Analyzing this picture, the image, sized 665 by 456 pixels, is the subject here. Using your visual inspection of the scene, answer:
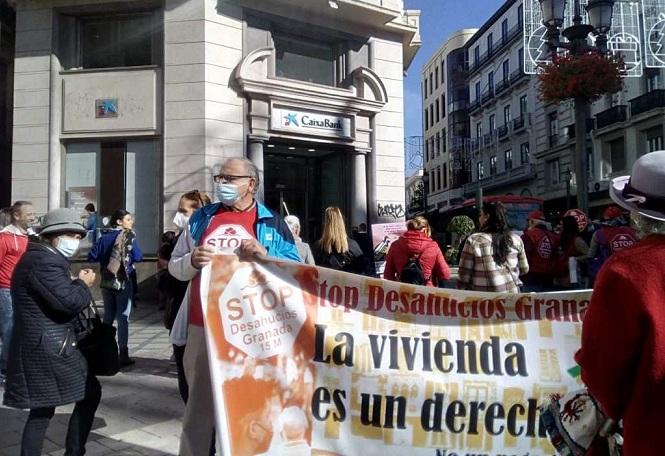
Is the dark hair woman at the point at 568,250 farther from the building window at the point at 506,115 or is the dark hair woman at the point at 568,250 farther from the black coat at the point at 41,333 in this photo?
the building window at the point at 506,115

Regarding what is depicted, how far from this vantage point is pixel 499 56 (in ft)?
171

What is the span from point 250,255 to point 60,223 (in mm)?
1133

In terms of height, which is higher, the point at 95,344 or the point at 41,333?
the point at 41,333

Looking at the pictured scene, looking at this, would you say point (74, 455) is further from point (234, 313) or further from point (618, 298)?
point (618, 298)

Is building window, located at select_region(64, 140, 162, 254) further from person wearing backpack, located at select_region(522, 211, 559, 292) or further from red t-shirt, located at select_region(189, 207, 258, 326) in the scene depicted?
red t-shirt, located at select_region(189, 207, 258, 326)

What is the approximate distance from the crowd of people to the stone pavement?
1.72ft

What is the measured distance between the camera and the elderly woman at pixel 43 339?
3105 millimetres

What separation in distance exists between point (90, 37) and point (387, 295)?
12.6 m

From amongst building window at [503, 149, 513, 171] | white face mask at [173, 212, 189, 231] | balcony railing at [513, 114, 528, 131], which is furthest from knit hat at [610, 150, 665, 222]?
building window at [503, 149, 513, 171]

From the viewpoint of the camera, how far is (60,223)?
330 centimetres

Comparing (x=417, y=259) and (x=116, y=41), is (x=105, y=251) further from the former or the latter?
(x=116, y=41)

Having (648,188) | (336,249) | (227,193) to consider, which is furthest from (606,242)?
(648,188)

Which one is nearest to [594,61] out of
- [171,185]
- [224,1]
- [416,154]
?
[224,1]

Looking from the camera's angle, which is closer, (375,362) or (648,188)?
(648,188)
